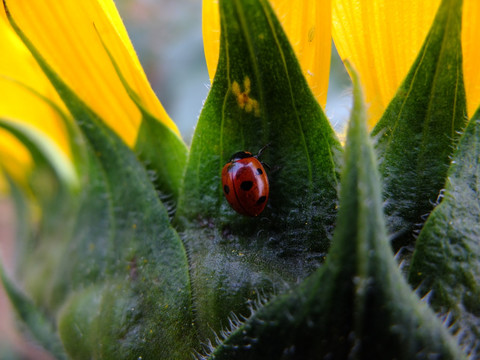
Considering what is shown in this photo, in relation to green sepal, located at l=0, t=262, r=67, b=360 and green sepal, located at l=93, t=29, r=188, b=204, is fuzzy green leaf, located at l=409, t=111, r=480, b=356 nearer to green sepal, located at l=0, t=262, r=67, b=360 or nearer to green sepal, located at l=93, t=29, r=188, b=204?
green sepal, located at l=93, t=29, r=188, b=204

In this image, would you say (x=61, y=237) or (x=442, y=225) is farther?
(x=61, y=237)

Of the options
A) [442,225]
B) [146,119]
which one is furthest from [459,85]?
[146,119]

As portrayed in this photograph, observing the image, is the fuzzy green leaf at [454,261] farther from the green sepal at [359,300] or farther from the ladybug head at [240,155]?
the ladybug head at [240,155]

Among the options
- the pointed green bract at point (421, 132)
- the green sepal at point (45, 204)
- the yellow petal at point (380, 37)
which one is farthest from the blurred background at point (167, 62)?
the pointed green bract at point (421, 132)

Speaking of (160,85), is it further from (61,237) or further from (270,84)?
(270,84)

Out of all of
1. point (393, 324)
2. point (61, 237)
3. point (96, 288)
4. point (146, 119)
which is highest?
point (146, 119)

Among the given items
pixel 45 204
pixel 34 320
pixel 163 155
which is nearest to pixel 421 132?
pixel 163 155
